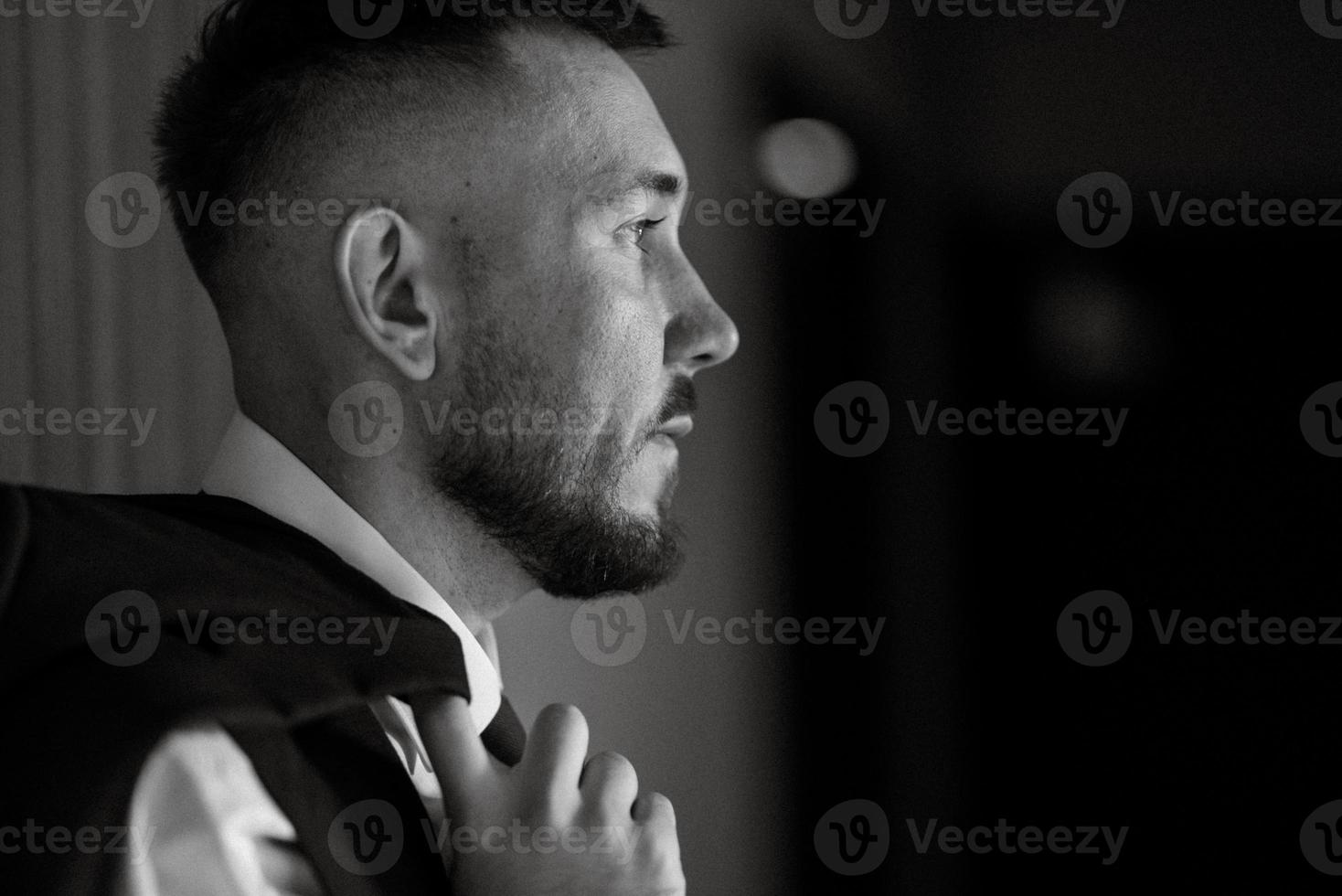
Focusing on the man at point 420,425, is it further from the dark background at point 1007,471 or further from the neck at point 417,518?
the dark background at point 1007,471

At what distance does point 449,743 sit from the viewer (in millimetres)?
700

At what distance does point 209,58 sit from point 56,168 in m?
0.52

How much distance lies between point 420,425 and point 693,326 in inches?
9.6

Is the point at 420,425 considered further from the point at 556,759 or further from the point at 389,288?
the point at 556,759

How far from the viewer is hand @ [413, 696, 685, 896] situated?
0.67m

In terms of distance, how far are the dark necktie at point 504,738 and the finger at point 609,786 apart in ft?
0.43

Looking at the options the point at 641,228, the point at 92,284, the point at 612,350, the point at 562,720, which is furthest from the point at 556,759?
the point at 92,284

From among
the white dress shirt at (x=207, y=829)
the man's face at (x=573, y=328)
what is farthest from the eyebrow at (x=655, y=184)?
the white dress shirt at (x=207, y=829)

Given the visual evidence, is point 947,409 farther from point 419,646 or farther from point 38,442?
point 419,646

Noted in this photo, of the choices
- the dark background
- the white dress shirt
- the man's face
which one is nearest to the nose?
the man's face

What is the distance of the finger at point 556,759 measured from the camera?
2.31 feet

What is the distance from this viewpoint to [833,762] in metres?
2.25

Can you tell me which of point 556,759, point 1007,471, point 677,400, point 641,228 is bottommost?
point 1007,471

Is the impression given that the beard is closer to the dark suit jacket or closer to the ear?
the ear
